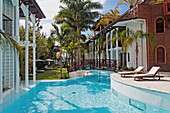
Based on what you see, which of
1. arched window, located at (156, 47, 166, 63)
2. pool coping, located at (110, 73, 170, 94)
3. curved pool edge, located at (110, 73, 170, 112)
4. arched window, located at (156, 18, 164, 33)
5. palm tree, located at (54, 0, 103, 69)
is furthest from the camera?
palm tree, located at (54, 0, 103, 69)

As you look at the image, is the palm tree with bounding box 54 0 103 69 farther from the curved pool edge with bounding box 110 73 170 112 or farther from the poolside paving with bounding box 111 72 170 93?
the curved pool edge with bounding box 110 73 170 112

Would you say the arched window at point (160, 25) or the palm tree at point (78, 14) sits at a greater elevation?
the palm tree at point (78, 14)

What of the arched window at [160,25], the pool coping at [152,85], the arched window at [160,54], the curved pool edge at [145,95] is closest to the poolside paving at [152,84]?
the pool coping at [152,85]

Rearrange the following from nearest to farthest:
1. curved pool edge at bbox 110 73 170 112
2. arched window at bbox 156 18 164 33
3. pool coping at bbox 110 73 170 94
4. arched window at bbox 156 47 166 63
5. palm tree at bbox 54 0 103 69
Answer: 1. curved pool edge at bbox 110 73 170 112
2. pool coping at bbox 110 73 170 94
3. arched window at bbox 156 47 166 63
4. arched window at bbox 156 18 164 33
5. palm tree at bbox 54 0 103 69

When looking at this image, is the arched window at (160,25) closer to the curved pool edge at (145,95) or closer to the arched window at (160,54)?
the arched window at (160,54)

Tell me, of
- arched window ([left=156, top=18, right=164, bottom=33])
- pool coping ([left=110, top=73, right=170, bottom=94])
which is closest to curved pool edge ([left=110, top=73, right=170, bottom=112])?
pool coping ([left=110, top=73, right=170, bottom=94])

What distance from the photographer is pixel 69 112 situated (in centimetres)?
710

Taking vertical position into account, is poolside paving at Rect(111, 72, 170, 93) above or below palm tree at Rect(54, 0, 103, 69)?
below

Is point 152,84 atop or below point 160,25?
below

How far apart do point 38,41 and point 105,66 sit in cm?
1171

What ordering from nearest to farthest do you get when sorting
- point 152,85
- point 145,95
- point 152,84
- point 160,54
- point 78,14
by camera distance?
1. point 145,95
2. point 152,85
3. point 152,84
4. point 160,54
5. point 78,14

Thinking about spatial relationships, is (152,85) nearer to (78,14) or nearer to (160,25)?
(160,25)

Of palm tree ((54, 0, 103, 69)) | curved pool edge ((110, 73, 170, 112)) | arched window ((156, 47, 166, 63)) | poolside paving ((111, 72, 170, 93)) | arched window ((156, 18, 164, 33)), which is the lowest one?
curved pool edge ((110, 73, 170, 112))

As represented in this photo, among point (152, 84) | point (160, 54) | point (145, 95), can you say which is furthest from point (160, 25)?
point (145, 95)
